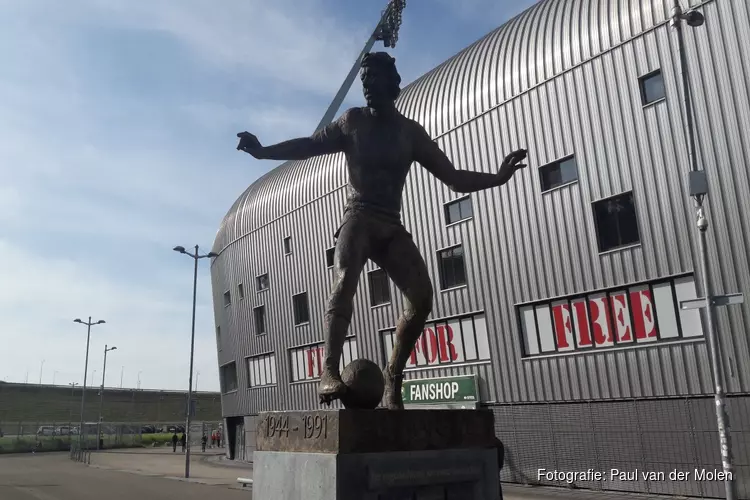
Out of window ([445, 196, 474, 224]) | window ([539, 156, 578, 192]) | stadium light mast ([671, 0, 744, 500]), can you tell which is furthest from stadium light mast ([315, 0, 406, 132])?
stadium light mast ([671, 0, 744, 500])

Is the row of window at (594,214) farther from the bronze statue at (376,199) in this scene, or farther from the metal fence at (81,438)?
the metal fence at (81,438)

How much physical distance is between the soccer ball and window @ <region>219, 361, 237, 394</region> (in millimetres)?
34905

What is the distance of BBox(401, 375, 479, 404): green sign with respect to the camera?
2082 cm

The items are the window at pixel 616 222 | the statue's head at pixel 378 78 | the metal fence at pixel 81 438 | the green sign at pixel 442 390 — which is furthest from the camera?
the metal fence at pixel 81 438

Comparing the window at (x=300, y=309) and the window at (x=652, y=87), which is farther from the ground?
the window at (x=652, y=87)

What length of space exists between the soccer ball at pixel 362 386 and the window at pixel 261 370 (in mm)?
28667

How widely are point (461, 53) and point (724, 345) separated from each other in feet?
44.6

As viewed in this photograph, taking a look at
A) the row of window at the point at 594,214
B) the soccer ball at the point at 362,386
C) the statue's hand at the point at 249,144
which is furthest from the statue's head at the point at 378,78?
the row of window at the point at 594,214

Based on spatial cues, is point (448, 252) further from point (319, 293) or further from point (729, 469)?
→ point (729, 469)

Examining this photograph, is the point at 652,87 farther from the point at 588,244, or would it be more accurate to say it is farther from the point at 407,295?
the point at 407,295

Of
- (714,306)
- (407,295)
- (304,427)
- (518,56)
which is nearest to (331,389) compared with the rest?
(304,427)

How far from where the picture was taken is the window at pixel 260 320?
3328 centimetres

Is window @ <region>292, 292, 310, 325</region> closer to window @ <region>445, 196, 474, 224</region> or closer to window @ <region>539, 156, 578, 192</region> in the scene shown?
window @ <region>445, 196, 474, 224</region>

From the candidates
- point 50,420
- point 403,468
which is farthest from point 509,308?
point 50,420
